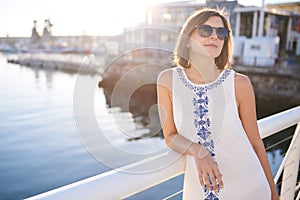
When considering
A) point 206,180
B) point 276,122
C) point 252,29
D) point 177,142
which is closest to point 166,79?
point 177,142

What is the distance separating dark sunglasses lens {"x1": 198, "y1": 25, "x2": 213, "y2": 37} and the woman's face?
0.03 ft

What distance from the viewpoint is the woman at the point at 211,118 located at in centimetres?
88

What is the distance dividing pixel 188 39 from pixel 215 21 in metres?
0.10

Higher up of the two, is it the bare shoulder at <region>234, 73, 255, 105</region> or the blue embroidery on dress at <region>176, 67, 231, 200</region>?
the bare shoulder at <region>234, 73, 255, 105</region>

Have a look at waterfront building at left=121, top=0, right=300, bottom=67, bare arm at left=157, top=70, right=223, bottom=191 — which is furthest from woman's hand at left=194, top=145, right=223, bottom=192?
waterfront building at left=121, top=0, right=300, bottom=67

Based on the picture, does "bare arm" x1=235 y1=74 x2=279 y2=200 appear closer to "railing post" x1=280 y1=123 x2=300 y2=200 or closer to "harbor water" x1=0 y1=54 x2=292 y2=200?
"railing post" x1=280 y1=123 x2=300 y2=200

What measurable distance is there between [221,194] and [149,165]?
0.95ft

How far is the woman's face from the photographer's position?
3.14 ft

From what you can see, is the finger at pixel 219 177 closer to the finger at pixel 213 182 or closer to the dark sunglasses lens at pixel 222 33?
the finger at pixel 213 182

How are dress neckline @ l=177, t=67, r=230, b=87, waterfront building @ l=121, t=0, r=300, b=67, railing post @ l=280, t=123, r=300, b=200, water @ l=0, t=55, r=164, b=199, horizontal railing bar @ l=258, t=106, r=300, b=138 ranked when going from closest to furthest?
dress neckline @ l=177, t=67, r=230, b=87 < horizontal railing bar @ l=258, t=106, r=300, b=138 < railing post @ l=280, t=123, r=300, b=200 < water @ l=0, t=55, r=164, b=199 < waterfront building @ l=121, t=0, r=300, b=67

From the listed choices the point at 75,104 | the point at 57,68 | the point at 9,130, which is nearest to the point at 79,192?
the point at 75,104

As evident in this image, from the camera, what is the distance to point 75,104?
89 cm

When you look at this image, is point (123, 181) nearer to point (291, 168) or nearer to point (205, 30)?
point (205, 30)

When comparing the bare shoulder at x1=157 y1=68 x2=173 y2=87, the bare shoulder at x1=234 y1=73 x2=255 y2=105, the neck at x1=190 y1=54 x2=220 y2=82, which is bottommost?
the bare shoulder at x1=234 y1=73 x2=255 y2=105
